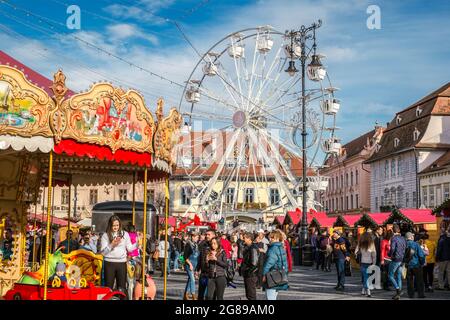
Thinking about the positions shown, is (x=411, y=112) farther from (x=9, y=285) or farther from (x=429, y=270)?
(x=9, y=285)

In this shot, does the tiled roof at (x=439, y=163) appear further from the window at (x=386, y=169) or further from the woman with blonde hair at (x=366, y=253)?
the woman with blonde hair at (x=366, y=253)

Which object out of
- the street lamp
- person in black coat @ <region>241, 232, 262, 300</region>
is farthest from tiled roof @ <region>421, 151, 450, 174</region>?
person in black coat @ <region>241, 232, 262, 300</region>

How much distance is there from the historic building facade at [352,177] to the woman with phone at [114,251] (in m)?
51.8

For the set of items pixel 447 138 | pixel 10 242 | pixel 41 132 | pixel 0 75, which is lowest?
pixel 10 242

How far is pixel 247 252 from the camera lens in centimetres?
1279

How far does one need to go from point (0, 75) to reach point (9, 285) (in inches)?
215

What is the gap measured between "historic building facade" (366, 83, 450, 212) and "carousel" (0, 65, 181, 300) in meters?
40.5

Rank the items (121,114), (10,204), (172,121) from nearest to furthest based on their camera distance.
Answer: (121,114)
(172,121)
(10,204)

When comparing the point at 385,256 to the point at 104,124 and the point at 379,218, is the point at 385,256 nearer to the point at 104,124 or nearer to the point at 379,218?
the point at 104,124

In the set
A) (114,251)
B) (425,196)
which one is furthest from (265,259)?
(425,196)

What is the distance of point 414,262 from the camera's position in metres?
14.5

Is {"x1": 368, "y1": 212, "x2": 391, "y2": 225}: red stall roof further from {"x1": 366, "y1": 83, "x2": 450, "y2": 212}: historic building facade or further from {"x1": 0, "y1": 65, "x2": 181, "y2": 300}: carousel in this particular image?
{"x1": 366, "y1": 83, "x2": 450, "y2": 212}: historic building facade

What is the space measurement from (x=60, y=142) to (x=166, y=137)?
8.32 ft
